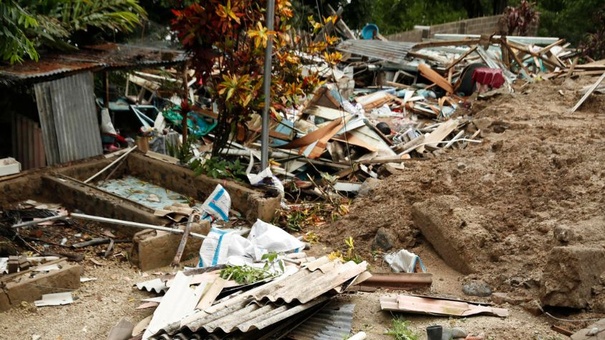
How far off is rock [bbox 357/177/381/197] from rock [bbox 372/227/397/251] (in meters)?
1.31

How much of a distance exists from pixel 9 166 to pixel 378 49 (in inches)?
404

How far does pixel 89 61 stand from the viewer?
30.8 feet

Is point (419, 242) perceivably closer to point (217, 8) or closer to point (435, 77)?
point (217, 8)

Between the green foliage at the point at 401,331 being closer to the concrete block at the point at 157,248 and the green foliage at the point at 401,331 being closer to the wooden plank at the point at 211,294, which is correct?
the wooden plank at the point at 211,294

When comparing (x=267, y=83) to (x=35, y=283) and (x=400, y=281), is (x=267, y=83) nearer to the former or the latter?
(x=400, y=281)

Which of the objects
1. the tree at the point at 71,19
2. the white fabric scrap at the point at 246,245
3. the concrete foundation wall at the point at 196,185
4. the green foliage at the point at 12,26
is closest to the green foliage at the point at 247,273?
the white fabric scrap at the point at 246,245

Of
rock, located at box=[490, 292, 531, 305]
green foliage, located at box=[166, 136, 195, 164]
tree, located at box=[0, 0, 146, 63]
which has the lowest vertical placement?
rock, located at box=[490, 292, 531, 305]

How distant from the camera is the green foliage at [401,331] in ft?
17.2

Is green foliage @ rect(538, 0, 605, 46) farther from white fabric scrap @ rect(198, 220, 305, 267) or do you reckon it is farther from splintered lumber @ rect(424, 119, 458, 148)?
white fabric scrap @ rect(198, 220, 305, 267)

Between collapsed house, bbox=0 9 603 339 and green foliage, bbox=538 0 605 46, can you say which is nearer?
collapsed house, bbox=0 9 603 339

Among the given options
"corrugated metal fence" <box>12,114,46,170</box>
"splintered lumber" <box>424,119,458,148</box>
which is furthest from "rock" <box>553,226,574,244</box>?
"corrugated metal fence" <box>12,114,46,170</box>

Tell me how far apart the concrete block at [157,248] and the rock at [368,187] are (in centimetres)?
244

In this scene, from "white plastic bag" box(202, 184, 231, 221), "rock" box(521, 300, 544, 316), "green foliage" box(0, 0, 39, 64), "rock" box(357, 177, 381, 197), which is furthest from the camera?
"rock" box(357, 177, 381, 197)

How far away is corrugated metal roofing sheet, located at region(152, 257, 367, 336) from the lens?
5.09 metres
